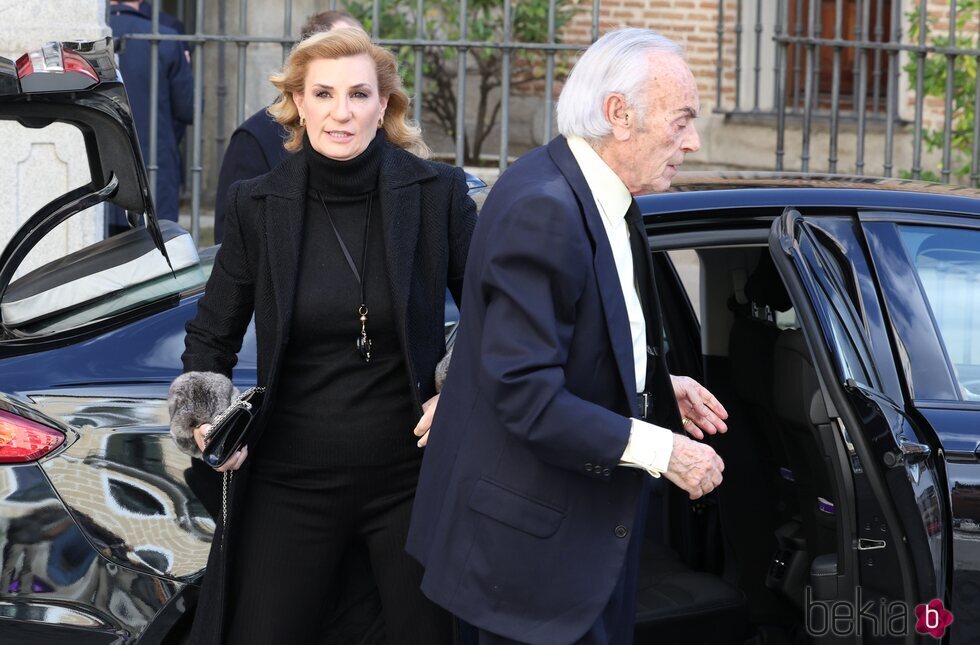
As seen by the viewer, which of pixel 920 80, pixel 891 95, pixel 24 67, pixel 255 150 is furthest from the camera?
pixel 891 95

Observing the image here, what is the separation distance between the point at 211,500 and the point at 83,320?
57 centimetres

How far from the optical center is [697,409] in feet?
9.01

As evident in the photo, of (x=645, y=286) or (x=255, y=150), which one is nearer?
(x=645, y=286)

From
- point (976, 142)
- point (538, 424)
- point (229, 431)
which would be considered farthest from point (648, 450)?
point (976, 142)

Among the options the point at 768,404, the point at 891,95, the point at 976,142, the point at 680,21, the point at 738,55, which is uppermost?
the point at 680,21

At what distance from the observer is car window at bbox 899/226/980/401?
2977 mm

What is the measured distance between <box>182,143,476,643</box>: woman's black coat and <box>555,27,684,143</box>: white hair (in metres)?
0.46

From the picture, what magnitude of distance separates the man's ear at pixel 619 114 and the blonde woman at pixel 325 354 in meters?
0.53

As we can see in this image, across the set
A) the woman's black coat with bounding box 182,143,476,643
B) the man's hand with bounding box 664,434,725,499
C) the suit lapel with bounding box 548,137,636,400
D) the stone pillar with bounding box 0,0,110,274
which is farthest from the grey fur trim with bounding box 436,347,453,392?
the stone pillar with bounding box 0,0,110,274

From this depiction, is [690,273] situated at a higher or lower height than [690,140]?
lower

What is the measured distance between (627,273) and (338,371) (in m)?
0.62

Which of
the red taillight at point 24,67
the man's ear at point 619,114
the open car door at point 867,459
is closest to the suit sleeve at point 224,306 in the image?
the red taillight at point 24,67

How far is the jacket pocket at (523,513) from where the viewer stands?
2342 millimetres

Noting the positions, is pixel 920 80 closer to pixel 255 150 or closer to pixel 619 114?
pixel 255 150
